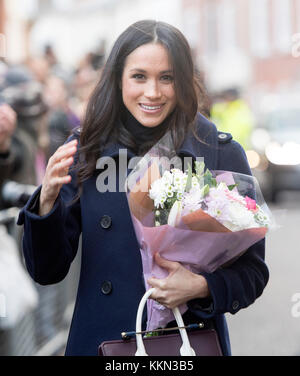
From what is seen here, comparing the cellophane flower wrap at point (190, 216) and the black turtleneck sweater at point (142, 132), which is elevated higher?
the black turtleneck sweater at point (142, 132)

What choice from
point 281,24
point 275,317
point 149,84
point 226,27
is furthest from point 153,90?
point 226,27

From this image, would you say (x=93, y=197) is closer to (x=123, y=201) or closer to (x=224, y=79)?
(x=123, y=201)

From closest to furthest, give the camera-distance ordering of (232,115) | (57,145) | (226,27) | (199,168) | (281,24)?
(199,168), (57,145), (232,115), (281,24), (226,27)

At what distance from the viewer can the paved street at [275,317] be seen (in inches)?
227

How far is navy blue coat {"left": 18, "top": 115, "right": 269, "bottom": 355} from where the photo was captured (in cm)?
247

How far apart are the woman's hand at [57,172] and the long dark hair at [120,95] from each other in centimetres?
20

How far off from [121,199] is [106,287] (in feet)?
0.98

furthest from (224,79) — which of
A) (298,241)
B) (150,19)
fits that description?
(150,19)

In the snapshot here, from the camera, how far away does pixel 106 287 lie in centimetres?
254

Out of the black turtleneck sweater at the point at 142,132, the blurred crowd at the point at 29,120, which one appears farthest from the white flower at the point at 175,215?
the blurred crowd at the point at 29,120

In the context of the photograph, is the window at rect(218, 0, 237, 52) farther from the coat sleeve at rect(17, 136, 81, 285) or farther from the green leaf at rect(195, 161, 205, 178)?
the green leaf at rect(195, 161, 205, 178)

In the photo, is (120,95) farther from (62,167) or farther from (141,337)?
(141,337)

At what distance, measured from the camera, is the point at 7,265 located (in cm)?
434

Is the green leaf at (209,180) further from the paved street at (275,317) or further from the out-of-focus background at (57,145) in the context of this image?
the paved street at (275,317)
